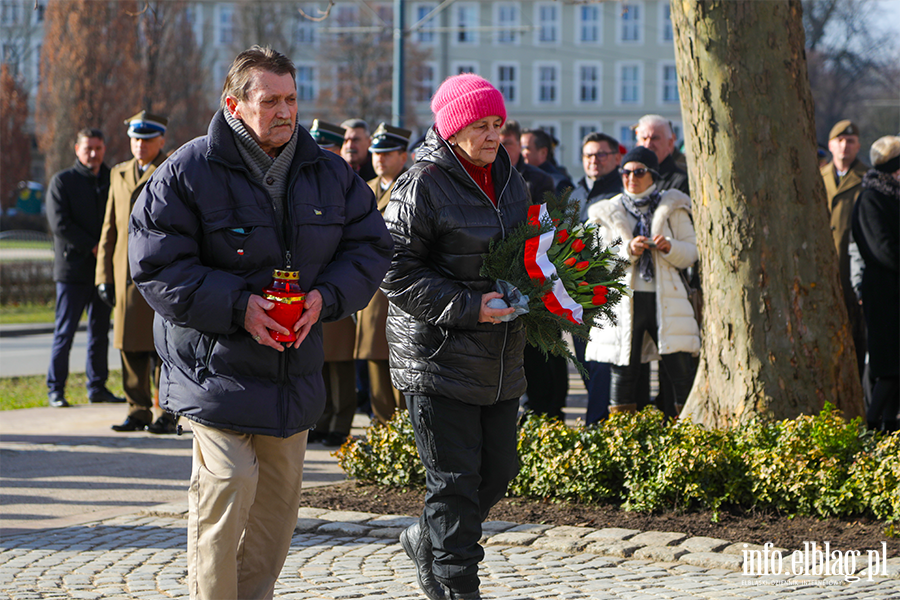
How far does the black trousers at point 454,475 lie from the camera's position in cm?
429

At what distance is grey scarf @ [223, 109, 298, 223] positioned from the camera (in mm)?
3738

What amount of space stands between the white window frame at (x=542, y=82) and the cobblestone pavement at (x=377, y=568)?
70.1 meters

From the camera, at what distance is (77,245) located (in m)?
10.0

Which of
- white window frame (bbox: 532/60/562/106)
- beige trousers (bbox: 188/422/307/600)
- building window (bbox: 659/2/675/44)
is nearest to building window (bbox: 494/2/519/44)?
white window frame (bbox: 532/60/562/106)

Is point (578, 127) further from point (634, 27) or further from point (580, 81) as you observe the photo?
point (634, 27)

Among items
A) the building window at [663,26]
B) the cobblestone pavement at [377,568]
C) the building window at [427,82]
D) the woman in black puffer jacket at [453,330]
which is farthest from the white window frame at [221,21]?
the woman in black puffer jacket at [453,330]

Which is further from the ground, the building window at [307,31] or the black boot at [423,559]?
the building window at [307,31]

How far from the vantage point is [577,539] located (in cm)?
526

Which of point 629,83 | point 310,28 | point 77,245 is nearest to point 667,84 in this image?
point 629,83

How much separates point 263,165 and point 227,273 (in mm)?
410

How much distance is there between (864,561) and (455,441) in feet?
6.16

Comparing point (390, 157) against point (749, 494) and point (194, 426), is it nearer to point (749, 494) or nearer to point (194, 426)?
point (749, 494)

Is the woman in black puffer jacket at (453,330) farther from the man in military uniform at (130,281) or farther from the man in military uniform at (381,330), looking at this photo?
the man in military uniform at (130,281)

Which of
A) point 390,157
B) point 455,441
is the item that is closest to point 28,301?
point 390,157
